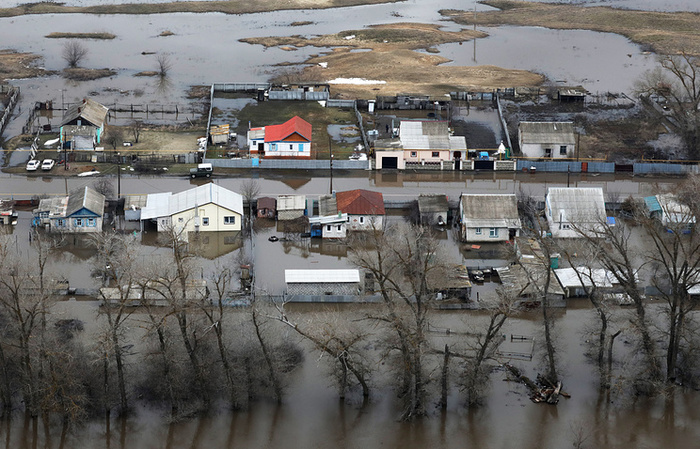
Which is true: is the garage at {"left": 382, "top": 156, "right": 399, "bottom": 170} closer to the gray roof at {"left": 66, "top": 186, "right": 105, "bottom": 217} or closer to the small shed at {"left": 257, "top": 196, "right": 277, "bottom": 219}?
the small shed at {"left": 257, "top": 196, "right": 277, "bottom": 219}

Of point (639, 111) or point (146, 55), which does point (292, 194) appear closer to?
point (639, 111)

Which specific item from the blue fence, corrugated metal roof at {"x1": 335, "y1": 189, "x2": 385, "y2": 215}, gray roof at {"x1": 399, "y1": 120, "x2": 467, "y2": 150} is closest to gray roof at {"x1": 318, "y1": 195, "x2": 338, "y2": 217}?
corrugated metal roof at {"x1": 335, "y1": 189, "x2": 385, "y2": 215}

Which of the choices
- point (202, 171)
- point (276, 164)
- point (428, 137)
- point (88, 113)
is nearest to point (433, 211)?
point (428, 137)

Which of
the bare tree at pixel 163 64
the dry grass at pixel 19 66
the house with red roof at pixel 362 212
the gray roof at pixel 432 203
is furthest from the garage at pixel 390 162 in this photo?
the dry grass at pixel 19 66

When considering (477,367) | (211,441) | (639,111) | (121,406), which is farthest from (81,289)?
(639,111)

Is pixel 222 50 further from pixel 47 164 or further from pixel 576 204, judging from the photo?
pixel 576 204

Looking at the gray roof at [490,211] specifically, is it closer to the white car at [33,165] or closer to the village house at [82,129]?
the village house at [82,129]
